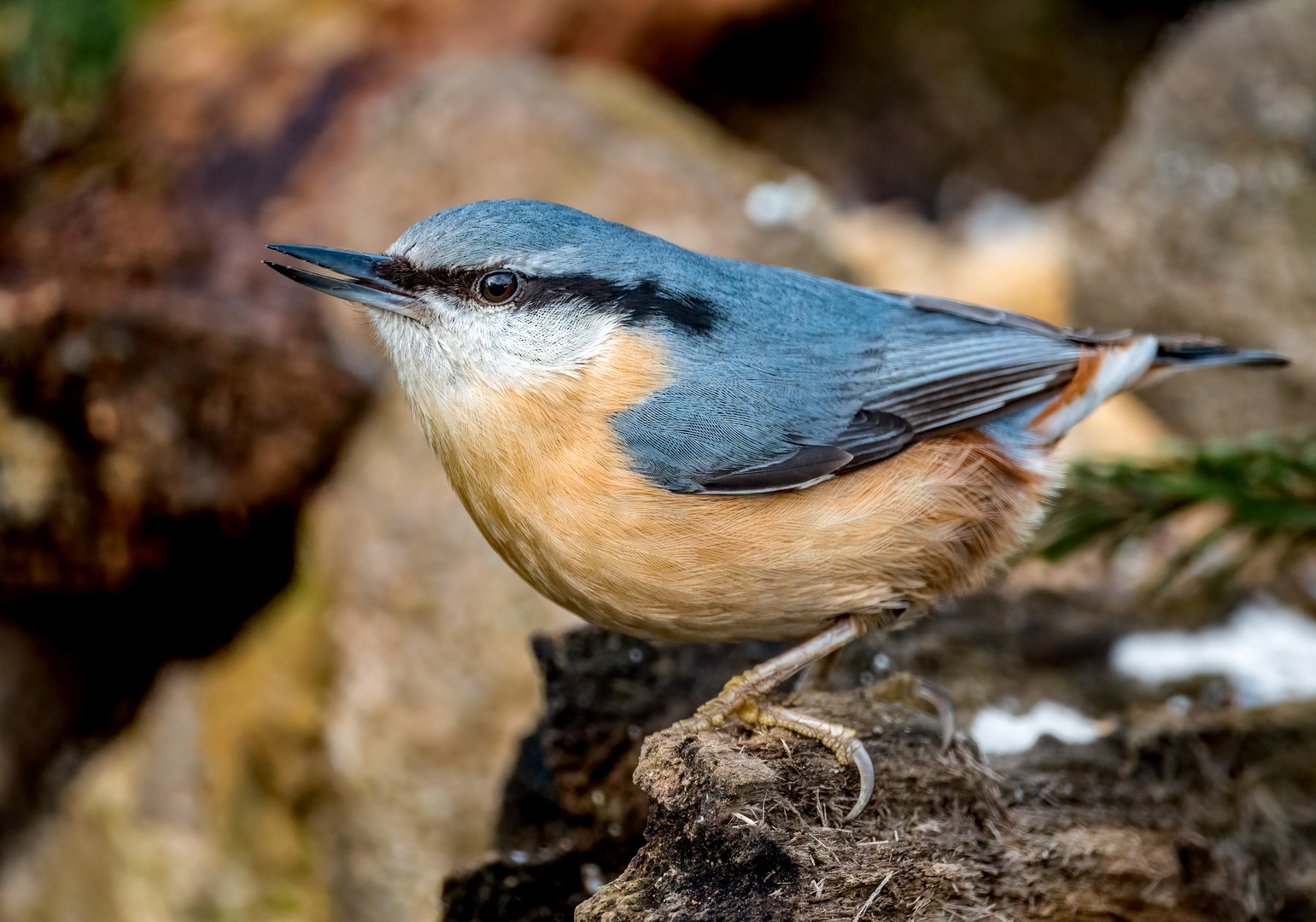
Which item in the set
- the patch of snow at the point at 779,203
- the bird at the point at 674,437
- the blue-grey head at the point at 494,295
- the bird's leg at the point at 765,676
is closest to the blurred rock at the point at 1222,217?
the patch of snow at the point at 779,203

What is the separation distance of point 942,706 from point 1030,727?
2.65ft

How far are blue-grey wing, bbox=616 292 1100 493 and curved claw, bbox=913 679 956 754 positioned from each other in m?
0.62

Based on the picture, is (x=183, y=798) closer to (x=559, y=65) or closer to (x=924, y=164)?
(x=559, y=65)

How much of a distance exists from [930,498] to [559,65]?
4403mm

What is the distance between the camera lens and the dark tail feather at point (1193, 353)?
341 centimetres

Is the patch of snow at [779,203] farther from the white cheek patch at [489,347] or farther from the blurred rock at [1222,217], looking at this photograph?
the white cheek patch at [489,347]

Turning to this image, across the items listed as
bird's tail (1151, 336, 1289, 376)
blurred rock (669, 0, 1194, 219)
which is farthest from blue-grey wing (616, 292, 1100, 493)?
blurred rock (669, 0, 1194, 219)

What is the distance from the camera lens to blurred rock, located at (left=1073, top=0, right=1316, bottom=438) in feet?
16.3

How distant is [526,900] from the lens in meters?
2.71

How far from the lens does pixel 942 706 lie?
9.24 ft

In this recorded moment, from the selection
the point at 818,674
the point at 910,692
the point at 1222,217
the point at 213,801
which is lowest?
the point at 213,801

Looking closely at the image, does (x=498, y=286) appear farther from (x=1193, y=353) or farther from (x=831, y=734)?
(x=1193, y=353)

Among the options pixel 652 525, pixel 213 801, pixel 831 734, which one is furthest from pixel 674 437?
pixel 213 801

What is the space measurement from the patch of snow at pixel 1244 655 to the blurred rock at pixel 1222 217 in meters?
1.14
